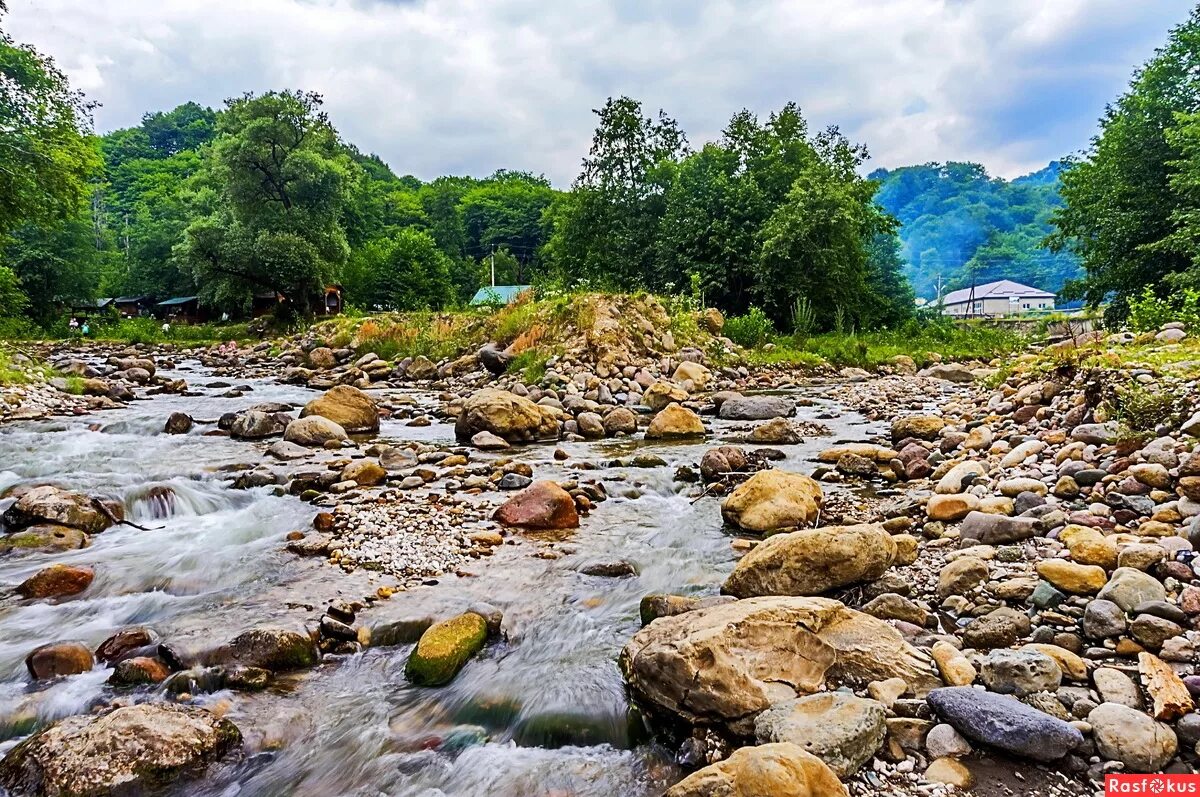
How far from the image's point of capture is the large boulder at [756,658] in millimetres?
2770

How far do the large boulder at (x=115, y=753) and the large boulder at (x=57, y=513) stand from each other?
144 inches

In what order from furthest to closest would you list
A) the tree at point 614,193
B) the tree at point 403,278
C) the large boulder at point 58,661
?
the tree at point 403,278 → the tree at point 614,193 → the large boulder at point 58,661

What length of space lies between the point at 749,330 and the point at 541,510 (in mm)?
19110

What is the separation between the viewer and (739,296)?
3023cm

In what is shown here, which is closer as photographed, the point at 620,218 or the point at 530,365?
the point at 530,365

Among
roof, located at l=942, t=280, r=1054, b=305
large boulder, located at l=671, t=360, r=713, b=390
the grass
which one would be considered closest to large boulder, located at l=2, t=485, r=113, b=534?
large boulder, located at l=671, t=360, r=713, b=390

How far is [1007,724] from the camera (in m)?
Result: 2.48

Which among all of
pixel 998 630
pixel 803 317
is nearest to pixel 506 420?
pixel 998 630

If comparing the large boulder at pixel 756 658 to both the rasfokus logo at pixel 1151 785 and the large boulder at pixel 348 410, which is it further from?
the large boulder at pixel 348 410

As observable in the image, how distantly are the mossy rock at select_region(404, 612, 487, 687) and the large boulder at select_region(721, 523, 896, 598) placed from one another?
154 cm

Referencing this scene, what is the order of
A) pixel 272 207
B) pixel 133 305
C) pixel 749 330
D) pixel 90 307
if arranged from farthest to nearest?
pixel 133 305, pixel 90 307, pixel 272 207, pixel 749 330

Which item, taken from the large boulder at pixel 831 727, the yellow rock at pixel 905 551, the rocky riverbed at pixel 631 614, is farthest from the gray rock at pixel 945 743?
the yellow rock at pixel 905 551

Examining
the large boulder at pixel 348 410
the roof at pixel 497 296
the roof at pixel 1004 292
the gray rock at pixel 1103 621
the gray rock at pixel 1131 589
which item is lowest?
the gray rock at pixel 1103 621

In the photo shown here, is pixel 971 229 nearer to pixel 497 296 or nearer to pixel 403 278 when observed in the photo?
pixel 403 278
